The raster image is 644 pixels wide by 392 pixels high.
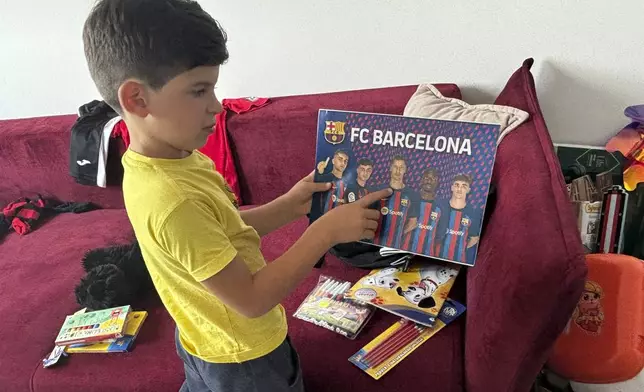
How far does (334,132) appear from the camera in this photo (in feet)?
3.26

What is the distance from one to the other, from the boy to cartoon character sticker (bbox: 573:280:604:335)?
2.23ft

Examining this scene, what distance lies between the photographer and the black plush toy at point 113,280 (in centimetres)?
134

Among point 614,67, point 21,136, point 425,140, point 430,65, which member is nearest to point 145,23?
point 425,140

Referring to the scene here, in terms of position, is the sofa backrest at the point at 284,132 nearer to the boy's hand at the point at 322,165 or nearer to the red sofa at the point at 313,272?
the red sofa at the point at 313,272

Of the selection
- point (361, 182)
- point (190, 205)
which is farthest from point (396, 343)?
point (190, 205)

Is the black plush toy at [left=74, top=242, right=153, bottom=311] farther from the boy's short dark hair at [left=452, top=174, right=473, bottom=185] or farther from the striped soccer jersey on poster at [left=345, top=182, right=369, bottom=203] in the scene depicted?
the boy's short dark hair at [left=452, top=174, right=473, bottom=185]

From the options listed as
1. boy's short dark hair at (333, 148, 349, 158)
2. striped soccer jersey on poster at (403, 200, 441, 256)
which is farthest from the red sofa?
boy's short dark hair at (333, 148, 349, 158)

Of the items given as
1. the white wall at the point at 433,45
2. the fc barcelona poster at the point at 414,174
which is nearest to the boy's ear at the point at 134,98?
the fc barcelona poster at the point at 414,174

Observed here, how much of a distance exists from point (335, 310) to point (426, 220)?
365mm

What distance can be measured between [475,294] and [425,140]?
322mm

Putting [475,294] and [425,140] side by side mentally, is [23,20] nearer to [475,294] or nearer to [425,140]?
[425,140]

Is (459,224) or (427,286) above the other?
(459,224)

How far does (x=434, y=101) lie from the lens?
4.53ft

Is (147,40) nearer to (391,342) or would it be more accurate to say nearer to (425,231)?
(425,231)
